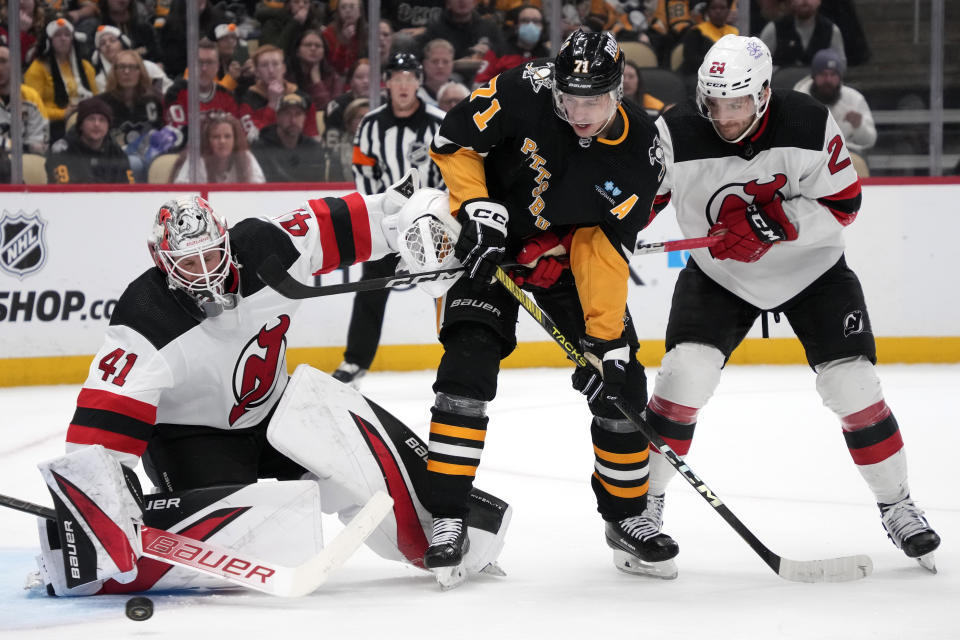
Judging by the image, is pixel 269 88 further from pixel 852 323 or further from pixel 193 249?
pixel 852 323

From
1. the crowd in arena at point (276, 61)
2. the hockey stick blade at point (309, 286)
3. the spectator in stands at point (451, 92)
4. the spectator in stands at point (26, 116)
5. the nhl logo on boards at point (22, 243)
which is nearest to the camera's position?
the hockey stick blade at point (309, 286)

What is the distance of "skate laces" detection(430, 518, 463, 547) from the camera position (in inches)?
95.9

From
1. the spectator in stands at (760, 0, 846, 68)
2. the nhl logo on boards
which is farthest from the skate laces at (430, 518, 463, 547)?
the spectator in stands at (760, 0, 846, 68)

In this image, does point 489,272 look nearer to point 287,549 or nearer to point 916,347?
point 287,549

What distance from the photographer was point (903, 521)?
2643 mm

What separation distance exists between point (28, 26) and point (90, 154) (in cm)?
62

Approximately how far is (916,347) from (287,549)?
3.98 metres

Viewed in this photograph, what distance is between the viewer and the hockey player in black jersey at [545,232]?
2.44 m

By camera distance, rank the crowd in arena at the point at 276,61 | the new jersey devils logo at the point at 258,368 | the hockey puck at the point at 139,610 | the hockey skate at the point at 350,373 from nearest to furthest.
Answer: the hockey puck at the point at 139,610 < the new jersey devils logo at the point at 258,368 < the hockey skate at the point at 350,373 < the crowd in arena at the point at 276,61

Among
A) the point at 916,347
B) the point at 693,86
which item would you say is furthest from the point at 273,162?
the point at 916,347

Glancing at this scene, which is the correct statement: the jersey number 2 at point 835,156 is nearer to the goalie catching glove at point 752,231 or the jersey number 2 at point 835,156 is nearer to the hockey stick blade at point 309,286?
the goalie catching glove at point 752,231

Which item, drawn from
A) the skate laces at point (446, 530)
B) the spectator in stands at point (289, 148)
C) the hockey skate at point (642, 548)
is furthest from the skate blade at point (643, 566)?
the spectator in stands at point (289, 148)

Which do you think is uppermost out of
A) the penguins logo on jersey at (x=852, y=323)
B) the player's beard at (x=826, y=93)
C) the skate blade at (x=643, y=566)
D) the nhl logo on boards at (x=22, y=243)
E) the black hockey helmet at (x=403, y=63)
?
the black hockey helmet at (x=403, y=63)

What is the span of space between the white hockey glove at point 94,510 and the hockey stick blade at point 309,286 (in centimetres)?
46
